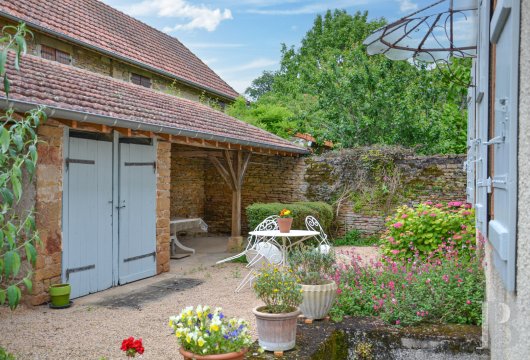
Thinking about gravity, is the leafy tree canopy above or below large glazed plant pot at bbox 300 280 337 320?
above

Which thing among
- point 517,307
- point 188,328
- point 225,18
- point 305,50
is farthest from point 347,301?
point 225,18

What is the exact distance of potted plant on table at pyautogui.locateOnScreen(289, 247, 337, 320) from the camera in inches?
185

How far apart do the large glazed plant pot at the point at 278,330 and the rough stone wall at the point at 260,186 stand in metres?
8.94

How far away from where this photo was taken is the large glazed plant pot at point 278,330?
3.91 m

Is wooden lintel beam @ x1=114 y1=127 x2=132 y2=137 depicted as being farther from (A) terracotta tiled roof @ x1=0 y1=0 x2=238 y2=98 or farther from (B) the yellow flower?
(B) the yellow flower

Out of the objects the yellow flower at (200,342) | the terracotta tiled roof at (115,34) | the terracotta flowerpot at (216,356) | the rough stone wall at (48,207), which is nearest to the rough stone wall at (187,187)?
the terracotta tiled roof at (115,34)

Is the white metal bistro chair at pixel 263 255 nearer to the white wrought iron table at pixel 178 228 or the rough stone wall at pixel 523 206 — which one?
the white wrought iron table at pixel 178 228

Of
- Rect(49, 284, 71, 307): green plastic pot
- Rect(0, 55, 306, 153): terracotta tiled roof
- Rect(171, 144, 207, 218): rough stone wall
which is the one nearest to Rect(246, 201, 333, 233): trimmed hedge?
Rect(0, 55, 306, 153): terracotta tiled roof

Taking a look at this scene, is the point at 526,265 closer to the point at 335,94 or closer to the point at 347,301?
the point at 347,301

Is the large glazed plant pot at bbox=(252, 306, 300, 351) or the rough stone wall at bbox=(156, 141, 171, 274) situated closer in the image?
the large glazed plant pot at bbox=(252, 306, 300, 351)

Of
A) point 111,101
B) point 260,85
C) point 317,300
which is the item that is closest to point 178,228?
point 111,101

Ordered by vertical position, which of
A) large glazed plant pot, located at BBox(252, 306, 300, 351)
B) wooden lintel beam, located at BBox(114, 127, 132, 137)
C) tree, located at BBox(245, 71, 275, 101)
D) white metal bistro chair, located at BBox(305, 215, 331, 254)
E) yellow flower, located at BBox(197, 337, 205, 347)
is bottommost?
large glazed plant pot, located at BBox(252, 306, 300, 351)

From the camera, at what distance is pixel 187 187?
45.2 ft

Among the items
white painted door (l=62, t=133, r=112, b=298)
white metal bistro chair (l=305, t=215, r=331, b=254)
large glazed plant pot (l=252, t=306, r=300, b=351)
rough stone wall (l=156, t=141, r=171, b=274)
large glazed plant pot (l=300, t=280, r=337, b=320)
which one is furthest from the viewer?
rough stone wall (l=156, t=141, r=171, b=274)
